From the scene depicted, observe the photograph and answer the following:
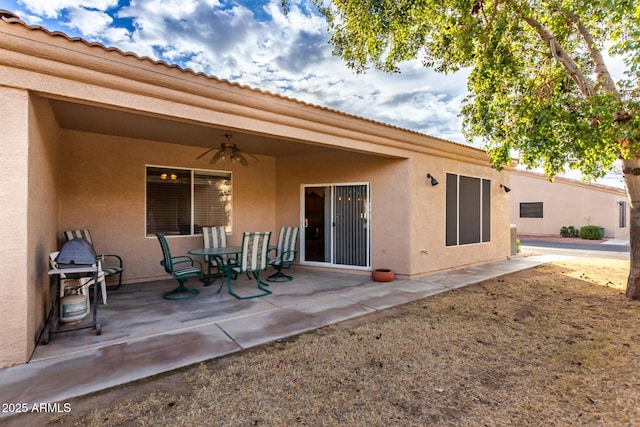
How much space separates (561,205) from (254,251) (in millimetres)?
20528

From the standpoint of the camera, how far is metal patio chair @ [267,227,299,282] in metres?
6.99

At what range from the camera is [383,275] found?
703 centimetres

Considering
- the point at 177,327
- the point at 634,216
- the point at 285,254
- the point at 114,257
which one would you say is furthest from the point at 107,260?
the point at 634,216

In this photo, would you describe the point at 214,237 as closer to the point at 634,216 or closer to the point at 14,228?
the point at 14,228

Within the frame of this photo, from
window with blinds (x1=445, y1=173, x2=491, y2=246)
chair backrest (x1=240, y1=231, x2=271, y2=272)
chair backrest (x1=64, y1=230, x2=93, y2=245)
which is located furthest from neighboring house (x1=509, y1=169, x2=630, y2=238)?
chair backrest (x1=64, y1=230, x2=93, y2=245)

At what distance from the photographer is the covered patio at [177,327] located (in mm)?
2930

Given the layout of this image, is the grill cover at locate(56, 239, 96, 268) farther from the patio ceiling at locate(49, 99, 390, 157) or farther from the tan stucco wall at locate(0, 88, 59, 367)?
the patio ceiling at locate(49, 99, 390, 157)

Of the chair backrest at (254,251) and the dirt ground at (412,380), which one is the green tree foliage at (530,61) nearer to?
the dirt ground at (412,380)

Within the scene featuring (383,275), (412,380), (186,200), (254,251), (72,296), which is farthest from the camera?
(186,200)

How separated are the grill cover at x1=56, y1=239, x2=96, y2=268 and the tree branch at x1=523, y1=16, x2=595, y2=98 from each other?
8367mm

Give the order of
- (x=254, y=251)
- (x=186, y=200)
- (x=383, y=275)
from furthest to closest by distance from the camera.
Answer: (x=186, y=200)
(x=383, y=275)
(x=254, y=251)

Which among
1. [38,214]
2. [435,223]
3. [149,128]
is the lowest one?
[435,223]

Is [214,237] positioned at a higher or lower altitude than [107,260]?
higher

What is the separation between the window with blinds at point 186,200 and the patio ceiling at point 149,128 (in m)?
0.80
